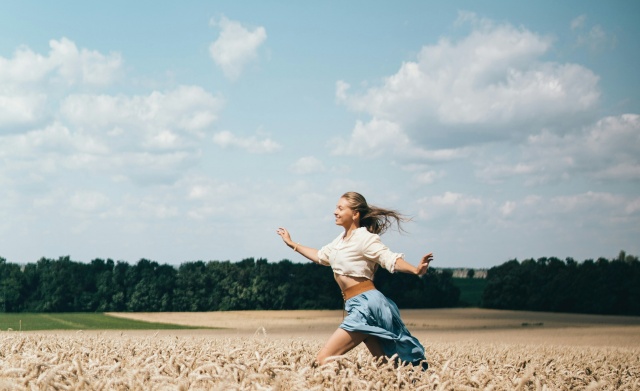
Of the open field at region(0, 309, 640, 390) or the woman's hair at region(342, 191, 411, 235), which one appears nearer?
the open field at region(0, 309, 640, 390)

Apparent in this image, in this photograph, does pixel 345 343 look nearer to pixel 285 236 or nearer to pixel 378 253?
pixel 378 253

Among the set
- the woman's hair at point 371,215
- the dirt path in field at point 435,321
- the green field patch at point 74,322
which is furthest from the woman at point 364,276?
the green field patch at point 74,322

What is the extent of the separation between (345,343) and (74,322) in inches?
1512

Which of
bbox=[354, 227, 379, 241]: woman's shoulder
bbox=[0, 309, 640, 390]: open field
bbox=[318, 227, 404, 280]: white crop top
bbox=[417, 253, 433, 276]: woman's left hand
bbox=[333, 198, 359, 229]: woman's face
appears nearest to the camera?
bbox=[0, 309, 640, 390]: open field

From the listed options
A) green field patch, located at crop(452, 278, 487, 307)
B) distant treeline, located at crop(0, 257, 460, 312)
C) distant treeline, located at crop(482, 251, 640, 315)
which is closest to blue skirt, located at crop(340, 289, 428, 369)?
distant treeline, located at crop(0, 257, 460, 312)

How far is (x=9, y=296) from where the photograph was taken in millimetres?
47344

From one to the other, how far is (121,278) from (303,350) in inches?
1751

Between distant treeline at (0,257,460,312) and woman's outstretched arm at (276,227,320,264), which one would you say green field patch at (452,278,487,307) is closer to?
distant treeline at (0,257,460,312)

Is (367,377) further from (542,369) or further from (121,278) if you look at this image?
(121,278)

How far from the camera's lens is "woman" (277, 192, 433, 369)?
653 centimetres

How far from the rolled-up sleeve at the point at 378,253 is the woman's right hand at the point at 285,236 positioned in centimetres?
117

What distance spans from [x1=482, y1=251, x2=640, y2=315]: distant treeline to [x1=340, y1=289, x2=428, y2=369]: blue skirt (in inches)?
1785

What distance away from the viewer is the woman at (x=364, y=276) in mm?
6527

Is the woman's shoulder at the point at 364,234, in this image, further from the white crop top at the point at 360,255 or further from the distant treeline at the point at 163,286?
the distant treeline at the point at 163,286
